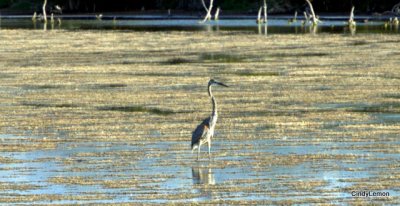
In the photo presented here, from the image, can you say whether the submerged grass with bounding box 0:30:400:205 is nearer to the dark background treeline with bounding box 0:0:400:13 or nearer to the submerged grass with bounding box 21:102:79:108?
the submerged grass with bounding box 21:102:79:108

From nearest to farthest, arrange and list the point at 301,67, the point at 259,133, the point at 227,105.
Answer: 1. the point at 259,133
2. the point at 227,105
3. the point at 301,67

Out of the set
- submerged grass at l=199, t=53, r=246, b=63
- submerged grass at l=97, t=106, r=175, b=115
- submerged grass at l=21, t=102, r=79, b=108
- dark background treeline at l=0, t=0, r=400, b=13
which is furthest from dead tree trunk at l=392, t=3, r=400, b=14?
submerged grass at l=97, t=106, r=175, b=115

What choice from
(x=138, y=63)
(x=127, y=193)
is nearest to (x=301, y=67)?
(x=138, y=63)

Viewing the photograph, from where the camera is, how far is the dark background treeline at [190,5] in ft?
391

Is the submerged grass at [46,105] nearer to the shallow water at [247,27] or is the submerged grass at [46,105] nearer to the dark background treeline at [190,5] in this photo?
the shallow water at [247,27]

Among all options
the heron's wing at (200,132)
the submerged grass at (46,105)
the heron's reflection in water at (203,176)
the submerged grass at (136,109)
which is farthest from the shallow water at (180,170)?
the submerged grass at (46,105)

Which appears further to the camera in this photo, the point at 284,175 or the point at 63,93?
the point at 63,93

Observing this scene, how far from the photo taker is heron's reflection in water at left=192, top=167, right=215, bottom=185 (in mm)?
17859

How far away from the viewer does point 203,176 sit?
1834 centimetres

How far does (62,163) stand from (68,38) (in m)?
50.0

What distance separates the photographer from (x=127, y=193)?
16.9 m

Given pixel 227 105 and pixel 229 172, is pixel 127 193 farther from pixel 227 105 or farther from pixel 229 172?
pixel 227 105

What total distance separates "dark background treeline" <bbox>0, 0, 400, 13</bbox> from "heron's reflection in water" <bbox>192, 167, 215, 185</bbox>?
3930 inches

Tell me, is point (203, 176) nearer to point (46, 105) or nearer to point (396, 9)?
point (46, 105)
